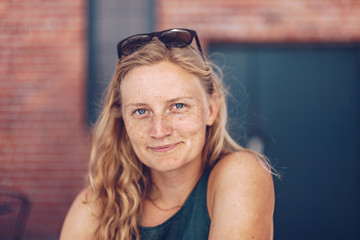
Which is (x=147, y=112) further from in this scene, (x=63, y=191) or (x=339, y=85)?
(x=339, y=85)

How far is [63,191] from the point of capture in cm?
411

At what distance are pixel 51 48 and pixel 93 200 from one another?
2917mm

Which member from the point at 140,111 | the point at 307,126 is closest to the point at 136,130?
the point at 140,111

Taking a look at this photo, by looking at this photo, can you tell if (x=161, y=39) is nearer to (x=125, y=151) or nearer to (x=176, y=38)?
(x=176, y=38)

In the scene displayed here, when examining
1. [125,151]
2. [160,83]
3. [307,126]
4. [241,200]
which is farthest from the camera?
[307,126]

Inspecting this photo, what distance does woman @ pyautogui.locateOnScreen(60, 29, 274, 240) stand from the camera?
1.44m

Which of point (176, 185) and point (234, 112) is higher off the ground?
point (176, 185)

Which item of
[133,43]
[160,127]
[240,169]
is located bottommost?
[240,169]

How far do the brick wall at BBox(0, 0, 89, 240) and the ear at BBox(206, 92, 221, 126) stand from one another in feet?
8.91

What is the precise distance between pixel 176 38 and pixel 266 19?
274 centimetres

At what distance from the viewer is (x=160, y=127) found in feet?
4.90

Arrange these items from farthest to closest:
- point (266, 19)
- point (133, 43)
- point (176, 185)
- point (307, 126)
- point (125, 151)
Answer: point (307, 126) → point (266, 19) → point (125, 151) → point (176, 185) → point (133, 43)

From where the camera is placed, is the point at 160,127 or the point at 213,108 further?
the point at 213,108

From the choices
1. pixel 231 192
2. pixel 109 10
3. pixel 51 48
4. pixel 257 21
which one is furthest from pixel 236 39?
pixel 231 192
